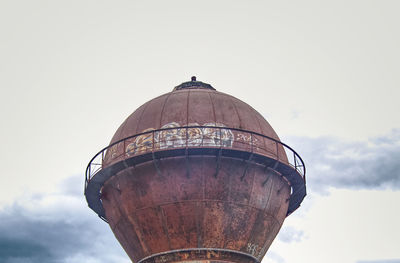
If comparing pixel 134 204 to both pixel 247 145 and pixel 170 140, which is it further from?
pixel 247 145

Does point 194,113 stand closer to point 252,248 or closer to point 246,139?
point 246,139

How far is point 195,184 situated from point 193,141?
142cm

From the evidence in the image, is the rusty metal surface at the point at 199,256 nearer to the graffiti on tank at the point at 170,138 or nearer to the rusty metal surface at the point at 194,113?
the graffiti on tank at the point at 170,138

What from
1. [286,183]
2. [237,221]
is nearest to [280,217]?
[286,183]

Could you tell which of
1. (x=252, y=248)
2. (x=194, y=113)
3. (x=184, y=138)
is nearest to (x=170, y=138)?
(x=184, y=138)

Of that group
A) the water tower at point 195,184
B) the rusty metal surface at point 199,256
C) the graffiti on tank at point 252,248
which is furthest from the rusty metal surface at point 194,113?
the rusty metal surface at point 199,256

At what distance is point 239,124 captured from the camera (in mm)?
17922

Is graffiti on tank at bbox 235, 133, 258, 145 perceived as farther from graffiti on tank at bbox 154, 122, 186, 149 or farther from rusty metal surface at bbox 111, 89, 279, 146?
graffiti on tank at bbox 154, 122, 186, 149

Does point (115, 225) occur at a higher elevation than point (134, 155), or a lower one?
lower

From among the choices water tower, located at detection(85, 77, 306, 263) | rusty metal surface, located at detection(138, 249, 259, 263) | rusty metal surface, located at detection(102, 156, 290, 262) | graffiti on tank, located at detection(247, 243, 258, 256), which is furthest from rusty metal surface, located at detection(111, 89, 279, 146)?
rusty metal surface, located at detection(138, 249, 259, 263)

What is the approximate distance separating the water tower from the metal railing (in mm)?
35

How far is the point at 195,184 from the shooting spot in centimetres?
1664

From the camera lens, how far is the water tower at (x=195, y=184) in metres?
16.6

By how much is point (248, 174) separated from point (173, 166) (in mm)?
2577
